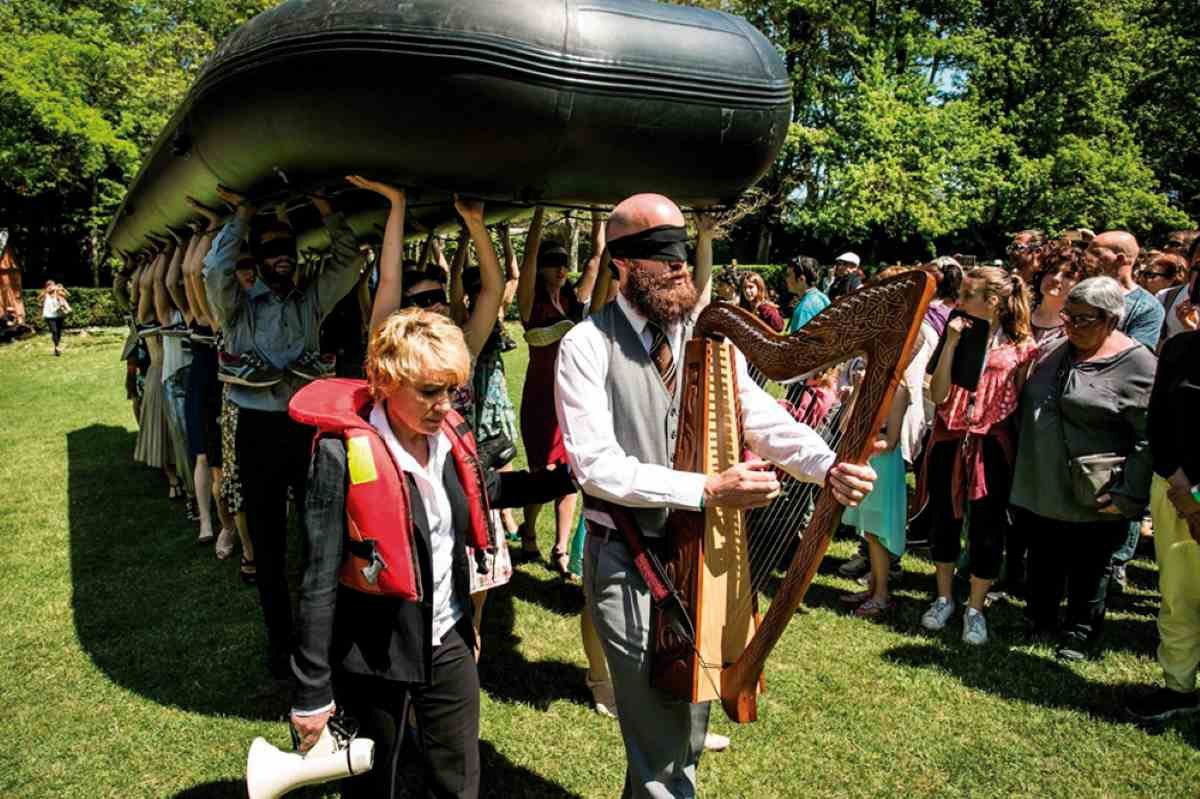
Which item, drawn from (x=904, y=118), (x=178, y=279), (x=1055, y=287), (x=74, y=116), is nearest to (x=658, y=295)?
(x=1055, y=287)

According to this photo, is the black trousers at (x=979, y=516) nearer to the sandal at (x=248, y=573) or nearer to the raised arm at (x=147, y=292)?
the sandal at (x=248, y=573)

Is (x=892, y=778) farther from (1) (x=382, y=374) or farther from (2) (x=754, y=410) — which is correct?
(1) (x=382, y=374)

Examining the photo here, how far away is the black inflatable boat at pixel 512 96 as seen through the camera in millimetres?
2520

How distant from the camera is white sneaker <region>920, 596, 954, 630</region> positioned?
4.58 metres

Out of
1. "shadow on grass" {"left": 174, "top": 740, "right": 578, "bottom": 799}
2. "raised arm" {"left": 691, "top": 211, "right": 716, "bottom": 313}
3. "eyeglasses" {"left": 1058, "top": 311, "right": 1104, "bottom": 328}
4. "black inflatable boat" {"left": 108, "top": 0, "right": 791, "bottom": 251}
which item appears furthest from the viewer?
"eyeglasses" {"left": 1058, "top": 311, "right": 1104, "bottom": 328}

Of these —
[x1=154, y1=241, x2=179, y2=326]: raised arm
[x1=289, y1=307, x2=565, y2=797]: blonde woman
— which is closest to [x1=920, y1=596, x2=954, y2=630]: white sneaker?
[x1=289, y1=307, x2=565, y2=797]: blonde woman

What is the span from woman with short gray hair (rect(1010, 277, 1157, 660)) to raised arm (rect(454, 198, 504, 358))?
2894 mm

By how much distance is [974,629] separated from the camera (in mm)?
4422

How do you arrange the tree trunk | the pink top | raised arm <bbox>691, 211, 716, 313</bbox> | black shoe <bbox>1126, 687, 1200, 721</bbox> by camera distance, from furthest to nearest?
the tree trunk
the pink top
black shoe <bbox>1126, 687, 1200, 721</bbox>
raised arm <bbox>691, 211, 716, 313</bbox>

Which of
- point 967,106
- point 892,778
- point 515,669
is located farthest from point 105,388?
point 967,106

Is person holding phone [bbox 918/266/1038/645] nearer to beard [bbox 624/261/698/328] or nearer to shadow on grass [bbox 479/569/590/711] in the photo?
shadow on grass [bbox 479/569/590/711]

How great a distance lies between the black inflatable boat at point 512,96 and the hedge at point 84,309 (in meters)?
24.9

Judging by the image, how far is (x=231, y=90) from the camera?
3.02m

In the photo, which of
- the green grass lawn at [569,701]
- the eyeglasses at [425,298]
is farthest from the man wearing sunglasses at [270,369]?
the green grass lawn at [569,701]
